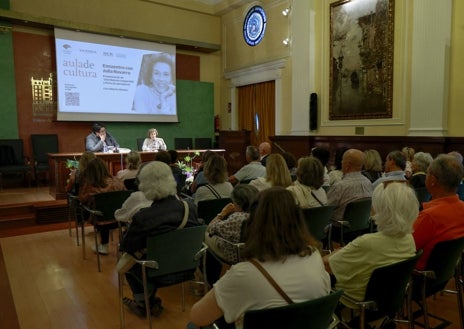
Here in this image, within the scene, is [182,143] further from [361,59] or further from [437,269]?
[437,269]

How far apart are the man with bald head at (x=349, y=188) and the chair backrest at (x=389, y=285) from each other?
1.47 meters

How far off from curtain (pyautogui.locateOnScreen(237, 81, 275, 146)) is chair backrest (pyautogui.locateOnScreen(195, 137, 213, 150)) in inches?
39.7

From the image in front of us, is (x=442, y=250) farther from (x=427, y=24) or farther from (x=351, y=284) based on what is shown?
(x=427, y=24)

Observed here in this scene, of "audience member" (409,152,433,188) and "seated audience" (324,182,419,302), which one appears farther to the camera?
"audience member" (409,152,433,188)

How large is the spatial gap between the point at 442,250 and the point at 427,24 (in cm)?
535

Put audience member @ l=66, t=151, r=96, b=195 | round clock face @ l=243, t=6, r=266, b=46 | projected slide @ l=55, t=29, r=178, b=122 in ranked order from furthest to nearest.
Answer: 1. round clock face @ l=243, t=6, r=266, b=46
2. projected slide @ l=55, t=29, r=178, b=122
3. audience member @ l=66, t=151, r=96, b=195

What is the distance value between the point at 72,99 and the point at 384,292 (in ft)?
26.1

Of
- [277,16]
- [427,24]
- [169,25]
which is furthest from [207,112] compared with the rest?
[427,24]

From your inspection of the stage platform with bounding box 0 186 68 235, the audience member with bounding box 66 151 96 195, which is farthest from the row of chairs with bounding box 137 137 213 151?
the audience member with bounding box 66 151 96 195

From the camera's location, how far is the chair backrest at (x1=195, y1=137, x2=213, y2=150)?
9.98 meters

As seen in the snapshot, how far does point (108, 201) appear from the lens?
358cm

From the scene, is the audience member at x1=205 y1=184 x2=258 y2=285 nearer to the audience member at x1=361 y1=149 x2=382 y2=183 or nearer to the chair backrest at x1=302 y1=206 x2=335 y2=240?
the chair backrest at x1=302 y1=206 x2=335 y2=240

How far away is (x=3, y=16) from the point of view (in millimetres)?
7102

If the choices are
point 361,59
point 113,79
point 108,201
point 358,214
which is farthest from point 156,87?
point 358,214
